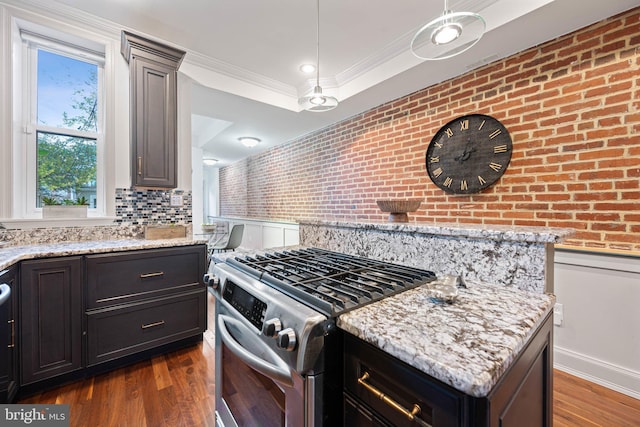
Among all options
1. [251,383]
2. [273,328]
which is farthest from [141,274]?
[273,328]

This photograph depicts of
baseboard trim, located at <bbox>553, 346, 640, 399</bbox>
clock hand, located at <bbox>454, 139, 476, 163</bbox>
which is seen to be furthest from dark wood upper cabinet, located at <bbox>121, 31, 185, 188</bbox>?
baseboard trim, located at <bbox>553, 346, 640, 399</bbox>

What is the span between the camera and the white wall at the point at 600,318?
1506 mm

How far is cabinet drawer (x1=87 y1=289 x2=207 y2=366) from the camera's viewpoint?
1.75 meters

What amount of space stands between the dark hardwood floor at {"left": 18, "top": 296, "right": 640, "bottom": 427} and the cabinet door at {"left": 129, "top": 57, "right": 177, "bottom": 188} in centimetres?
140

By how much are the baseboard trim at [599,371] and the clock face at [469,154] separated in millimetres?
1250

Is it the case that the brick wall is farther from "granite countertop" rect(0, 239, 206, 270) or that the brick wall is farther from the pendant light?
"granite countertop" rect(0, 239, 206, 270)

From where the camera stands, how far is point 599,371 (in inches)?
63.7

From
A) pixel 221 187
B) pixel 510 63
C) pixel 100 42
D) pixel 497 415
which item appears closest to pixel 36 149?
pixel 100 42

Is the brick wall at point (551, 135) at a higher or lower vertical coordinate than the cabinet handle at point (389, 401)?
higher

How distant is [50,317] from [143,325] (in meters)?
0.51

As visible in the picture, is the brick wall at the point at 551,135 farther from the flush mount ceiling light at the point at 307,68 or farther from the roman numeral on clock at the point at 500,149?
the flush mount ceiling light at the point at 307,68

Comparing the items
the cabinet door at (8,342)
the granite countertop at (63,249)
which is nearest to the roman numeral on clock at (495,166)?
the granite countertop at (63,249)

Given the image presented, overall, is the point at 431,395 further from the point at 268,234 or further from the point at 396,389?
the point at 268,234

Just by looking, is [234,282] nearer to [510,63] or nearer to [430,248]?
[430,248]
